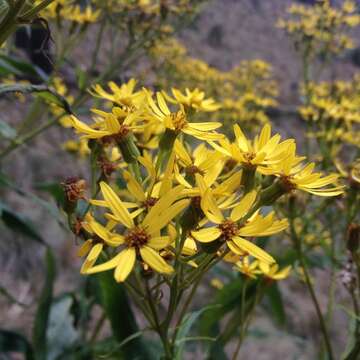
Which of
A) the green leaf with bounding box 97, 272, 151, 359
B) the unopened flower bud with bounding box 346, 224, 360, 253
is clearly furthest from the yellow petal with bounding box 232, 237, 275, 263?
the green leaf with bounding box 97, 272, 151, 359

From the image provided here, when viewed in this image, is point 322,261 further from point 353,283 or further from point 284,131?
point 284,131

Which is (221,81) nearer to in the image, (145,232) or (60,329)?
(60,329)

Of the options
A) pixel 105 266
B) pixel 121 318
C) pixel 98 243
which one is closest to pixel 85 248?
pixel 98 243

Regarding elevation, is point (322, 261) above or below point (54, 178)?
above

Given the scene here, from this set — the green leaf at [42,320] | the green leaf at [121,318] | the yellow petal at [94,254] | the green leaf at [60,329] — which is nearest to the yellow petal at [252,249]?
the yellow petal at [94,254]

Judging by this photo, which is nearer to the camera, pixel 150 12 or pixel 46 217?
pixel 150 12

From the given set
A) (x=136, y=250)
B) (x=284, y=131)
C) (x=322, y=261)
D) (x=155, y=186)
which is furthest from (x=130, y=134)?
(x=284, y=131)
